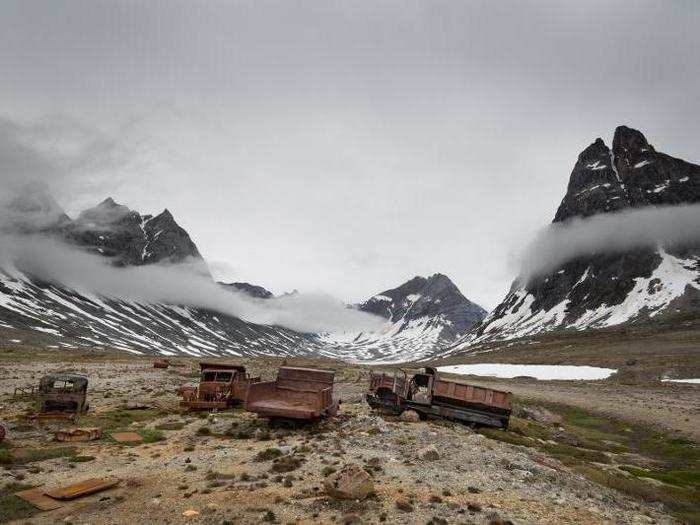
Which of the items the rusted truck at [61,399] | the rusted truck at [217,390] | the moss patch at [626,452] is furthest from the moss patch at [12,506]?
the moss patch at [626,452]

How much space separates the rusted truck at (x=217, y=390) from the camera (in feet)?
83.9

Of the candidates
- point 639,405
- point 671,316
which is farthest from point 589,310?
point 639,405

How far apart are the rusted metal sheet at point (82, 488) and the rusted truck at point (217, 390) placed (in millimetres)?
12937

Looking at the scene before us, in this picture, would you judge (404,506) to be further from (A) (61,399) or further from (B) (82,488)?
(A) (61,399)

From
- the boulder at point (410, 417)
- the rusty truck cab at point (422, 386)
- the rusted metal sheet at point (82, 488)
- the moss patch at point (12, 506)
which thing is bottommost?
the moss patch at point (12, 506)

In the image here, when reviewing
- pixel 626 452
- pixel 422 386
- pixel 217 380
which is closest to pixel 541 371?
pixel 626 452

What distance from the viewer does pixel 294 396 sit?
21781 mm

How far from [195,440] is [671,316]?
156m

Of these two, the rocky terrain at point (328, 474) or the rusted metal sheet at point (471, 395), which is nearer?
the rocky terrain at point (328, 474)

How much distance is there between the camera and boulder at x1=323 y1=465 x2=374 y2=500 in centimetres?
1120

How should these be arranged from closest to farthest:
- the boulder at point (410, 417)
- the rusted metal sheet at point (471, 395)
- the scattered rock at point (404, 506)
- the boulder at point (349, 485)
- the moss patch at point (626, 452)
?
the scattered rock at point (404, 506), the boulder at point (349, 485), the moss patch at point (626, 452), the boulder at point (410, 417), the rusted metal sheet at point (471, 395)

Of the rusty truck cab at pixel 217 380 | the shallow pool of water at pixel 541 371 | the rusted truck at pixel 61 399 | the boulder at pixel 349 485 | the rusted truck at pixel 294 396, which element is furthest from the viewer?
the shallow pool of water at pixel 541 371

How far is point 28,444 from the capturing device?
16.0 metres

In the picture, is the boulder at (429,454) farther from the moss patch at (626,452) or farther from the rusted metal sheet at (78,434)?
the rusted metal sheet at (78,434)
